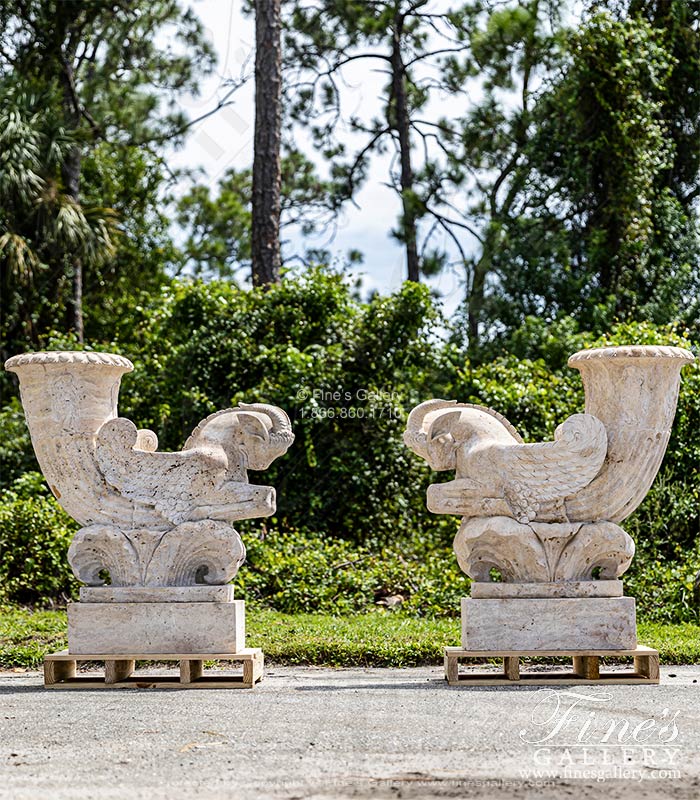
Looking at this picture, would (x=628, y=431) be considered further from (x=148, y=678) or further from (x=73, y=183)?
(x=73, y=183)

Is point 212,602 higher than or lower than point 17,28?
lower

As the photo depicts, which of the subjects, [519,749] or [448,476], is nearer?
[519,749]

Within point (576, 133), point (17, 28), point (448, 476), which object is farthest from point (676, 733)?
point (17, 28)

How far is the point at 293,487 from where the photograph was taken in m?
11.6

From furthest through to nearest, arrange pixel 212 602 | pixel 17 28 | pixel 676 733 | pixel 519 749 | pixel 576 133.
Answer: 1. pixel 17 28
2. pixel 576 133
3. pixel 212 602
4. pixel 676 733
5. pixel 519 749

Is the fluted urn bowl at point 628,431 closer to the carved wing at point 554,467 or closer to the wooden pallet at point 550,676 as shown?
the carved wing at point 554,467

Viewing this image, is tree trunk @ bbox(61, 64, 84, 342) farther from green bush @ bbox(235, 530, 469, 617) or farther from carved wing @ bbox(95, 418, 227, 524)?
carved wing @ bbox(95, 418, 227, 524)

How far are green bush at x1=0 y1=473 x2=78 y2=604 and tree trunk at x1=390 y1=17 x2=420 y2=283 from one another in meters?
7.98

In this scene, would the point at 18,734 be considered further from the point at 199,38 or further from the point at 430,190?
the point at 199,38

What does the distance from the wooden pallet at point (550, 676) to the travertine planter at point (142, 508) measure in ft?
4.21

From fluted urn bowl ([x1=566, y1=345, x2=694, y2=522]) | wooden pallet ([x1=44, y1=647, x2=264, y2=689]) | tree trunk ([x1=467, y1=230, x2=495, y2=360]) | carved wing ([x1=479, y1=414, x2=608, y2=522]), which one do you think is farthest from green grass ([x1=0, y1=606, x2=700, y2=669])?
tree trunk ([x1=467, y1=230, x2=495, y2=360])

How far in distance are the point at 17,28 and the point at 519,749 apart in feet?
49.7

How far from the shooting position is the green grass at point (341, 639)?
745 cm

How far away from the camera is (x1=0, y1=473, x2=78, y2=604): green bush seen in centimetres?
984
